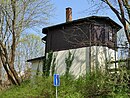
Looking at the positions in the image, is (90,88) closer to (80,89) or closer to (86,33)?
(80,89)

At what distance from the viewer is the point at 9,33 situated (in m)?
24.8

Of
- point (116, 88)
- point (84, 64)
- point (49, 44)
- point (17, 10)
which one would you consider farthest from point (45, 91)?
point (49, 44)

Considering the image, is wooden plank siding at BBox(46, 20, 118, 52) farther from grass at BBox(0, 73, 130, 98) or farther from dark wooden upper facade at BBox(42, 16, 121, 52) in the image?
grass at BBox(0, 73, 130, 98)

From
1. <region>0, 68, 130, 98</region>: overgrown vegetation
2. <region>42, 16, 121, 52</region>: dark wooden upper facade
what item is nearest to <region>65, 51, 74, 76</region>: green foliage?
<region>42, 16, 121, 52</region>: dark wooden upper facade

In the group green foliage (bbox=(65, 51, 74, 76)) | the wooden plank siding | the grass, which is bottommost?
the grass

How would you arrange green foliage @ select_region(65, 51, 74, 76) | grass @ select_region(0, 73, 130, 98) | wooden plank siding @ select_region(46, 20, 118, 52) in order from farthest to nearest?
green foliage @ select_region(65, 51, 74, 76)
wooden plank siding @ select_region(46, 20, 118, 52)
grass @ select_region(0, 73, 130, 98)

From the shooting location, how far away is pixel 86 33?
82.3 ft

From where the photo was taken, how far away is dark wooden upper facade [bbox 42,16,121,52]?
24781mm

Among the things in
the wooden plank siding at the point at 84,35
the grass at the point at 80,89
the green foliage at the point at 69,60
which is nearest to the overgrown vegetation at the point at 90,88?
the grass at the point at 80,89

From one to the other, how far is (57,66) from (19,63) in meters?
15.8

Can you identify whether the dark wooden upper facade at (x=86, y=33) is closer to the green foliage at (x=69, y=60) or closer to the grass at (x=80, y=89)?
the green foliage at (x=69, y=60)

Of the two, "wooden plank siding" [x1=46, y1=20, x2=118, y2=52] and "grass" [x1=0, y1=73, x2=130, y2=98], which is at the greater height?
"wooden plank siding" [x1=46, y1=20, x2=118, y2=52]

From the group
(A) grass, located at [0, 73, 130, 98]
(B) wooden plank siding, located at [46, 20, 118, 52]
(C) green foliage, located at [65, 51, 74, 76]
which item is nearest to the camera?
(A) grass, located at [0, 73, 130, 98]

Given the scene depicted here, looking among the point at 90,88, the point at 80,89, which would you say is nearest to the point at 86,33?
the point at 80,89
